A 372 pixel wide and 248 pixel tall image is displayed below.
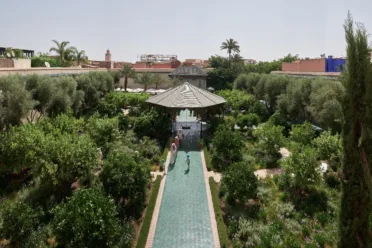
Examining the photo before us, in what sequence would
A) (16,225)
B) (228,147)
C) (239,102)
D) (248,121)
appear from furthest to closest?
1. (239,102)
2. (248,121)
3. (228,147)
4. (16,225)

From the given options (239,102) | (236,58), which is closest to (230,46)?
(236,58)

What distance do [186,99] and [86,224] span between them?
17928 millimetres

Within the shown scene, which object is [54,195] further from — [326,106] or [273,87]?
[273,87]

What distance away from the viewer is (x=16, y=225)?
10039 millimetres

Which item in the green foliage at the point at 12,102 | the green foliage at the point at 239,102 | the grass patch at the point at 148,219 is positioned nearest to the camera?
the grass patch at the point at 148,219

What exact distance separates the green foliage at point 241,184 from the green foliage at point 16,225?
833cm

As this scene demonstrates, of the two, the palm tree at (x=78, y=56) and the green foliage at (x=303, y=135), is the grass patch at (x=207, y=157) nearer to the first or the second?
the green foliage at (x=303, y=135)

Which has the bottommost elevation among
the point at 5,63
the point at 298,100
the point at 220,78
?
the point at 298,100

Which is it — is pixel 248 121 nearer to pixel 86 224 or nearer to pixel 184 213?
pixel 184 213

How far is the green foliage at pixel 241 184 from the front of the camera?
12.6m

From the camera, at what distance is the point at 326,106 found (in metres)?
20.3

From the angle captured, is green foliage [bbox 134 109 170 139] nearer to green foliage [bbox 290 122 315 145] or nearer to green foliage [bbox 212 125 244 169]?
green foliage [bbox 212 125 244 169]

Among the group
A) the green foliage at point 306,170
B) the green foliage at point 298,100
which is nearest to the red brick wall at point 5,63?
the green foliage at point 306,170

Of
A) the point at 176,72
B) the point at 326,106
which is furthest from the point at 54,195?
the point at 176,72
